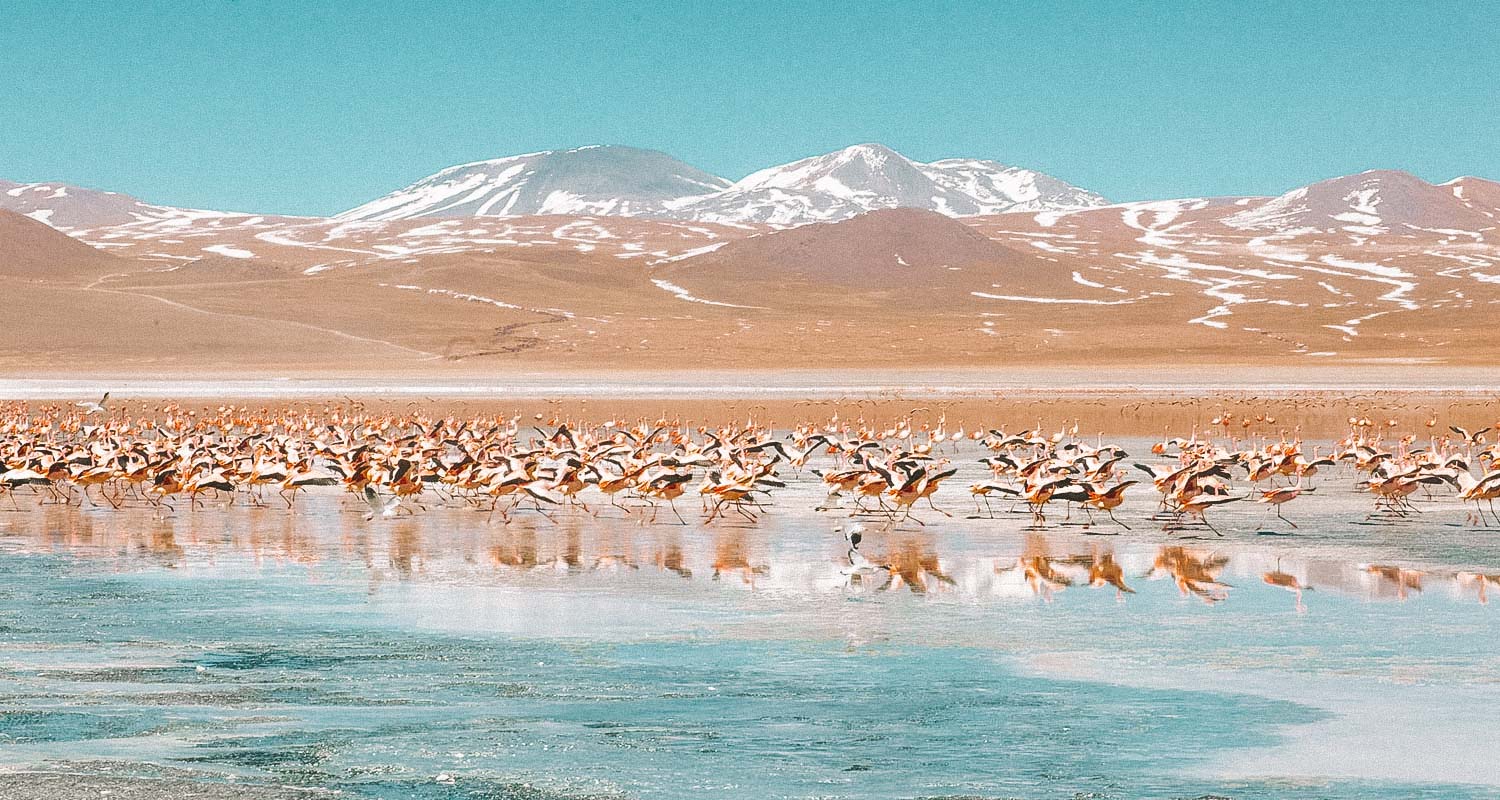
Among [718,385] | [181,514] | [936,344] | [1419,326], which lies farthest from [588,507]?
[1419,326]

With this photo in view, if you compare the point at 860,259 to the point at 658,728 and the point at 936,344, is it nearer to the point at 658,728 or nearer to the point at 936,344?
the point at 936,344

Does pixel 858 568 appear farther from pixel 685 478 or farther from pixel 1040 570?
pixel 685 478

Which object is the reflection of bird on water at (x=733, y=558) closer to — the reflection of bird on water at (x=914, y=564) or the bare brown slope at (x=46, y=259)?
the reflection of bird on water at (x=914, y=564)

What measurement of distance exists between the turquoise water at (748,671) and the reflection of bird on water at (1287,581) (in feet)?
0.36

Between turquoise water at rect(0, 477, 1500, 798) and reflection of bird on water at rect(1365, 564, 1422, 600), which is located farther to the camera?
reflection of bird on water at rect(1365, 564, 1422, 600)

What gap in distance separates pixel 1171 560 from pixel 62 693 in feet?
30.7

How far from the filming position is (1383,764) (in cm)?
765

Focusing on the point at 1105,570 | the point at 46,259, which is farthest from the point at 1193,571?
the point at 46,259

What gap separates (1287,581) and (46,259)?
194 m

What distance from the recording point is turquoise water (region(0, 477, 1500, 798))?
25.0 ft

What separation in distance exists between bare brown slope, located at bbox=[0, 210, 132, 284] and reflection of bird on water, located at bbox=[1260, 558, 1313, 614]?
17249 cm

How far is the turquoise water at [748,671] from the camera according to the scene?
762cm

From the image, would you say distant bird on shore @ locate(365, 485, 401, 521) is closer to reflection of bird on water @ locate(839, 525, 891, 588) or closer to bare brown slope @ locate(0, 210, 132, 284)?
reflection of bird on water @ locate(839, 525, 891, 588)

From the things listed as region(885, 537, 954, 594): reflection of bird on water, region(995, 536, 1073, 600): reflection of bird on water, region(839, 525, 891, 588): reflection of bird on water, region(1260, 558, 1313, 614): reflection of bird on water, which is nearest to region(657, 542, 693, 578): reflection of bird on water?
region(839, 525, 891, 588): reflection of bird on water
